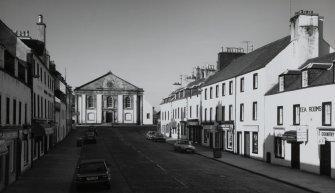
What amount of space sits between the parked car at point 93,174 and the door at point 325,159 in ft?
47.0

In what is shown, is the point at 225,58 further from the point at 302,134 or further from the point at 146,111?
the point at 146,111

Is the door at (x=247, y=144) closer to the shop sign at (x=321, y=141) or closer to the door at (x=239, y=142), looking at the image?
the door at (x=239, y=142)

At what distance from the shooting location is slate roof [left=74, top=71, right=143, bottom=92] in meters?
100

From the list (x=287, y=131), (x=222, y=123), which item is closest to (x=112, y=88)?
(x=222, y=123)

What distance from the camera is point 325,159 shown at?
26.7m

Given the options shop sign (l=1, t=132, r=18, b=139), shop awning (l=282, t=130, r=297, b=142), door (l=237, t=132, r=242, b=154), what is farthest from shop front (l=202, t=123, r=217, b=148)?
shop sign (l=1, t=132, r=18, b=139)

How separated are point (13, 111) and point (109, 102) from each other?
255 ft

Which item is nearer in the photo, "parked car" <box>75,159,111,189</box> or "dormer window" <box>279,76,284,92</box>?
"parked car" <box>75,159,111,189</box>

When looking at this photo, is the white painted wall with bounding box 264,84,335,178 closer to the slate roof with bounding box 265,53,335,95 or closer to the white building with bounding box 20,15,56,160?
the slate roof with bounding box 265,53,335,95

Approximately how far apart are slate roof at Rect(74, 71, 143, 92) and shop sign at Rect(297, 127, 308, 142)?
76.1 meters

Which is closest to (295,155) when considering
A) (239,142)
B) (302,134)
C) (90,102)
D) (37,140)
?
(302,134)

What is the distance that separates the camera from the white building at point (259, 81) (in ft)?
116

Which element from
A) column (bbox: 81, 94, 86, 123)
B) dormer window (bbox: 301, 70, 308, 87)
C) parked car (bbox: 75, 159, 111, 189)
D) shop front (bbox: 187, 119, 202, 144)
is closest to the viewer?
parked car (bbox: 75, 159, 111, 189)

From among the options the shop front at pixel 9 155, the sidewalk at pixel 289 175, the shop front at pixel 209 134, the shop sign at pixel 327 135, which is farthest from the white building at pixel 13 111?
the shop front at pixel 209 134
